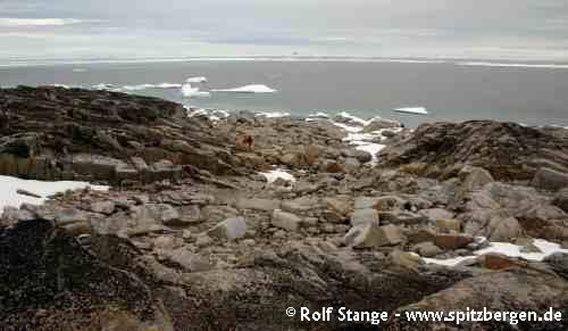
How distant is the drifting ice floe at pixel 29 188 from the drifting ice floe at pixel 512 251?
562cm

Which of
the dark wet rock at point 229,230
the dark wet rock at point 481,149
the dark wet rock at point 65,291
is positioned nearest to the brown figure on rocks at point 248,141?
the dark wet rock at point 481,149

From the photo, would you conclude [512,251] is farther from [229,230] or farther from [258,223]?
[229,230]

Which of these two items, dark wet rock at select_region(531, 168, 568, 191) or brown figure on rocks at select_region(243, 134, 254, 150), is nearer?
dark wet rock at select_region(531, 168, 568, 191)

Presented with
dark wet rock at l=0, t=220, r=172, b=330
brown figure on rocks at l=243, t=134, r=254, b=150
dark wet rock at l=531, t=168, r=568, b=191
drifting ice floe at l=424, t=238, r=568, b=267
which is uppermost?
dark wet rock at l=0, t=220, r=172, b=330

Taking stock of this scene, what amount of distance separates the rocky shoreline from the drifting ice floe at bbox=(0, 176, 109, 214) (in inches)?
10.8

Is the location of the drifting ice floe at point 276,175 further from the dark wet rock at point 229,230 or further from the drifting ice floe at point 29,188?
the dark wet rock at point 229,230

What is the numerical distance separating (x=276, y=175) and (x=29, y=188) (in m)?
5.86

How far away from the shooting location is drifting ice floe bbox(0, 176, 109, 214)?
9079 mm

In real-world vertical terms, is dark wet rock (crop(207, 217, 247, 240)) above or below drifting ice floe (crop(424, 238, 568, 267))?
above

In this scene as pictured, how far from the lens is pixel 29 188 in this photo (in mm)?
9945

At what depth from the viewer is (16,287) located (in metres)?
5.40

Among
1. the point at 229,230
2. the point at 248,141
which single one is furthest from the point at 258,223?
the point at 248,141

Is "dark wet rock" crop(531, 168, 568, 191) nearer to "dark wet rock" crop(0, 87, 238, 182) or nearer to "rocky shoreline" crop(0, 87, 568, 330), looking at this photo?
"rocky shoreline" crop(0, 87, 568, 330)

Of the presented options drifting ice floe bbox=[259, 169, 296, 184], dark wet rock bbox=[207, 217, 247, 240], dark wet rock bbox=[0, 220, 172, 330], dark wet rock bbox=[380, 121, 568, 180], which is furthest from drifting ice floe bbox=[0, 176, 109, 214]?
dark wet rock bbox=[380, 121, 568, 180]
